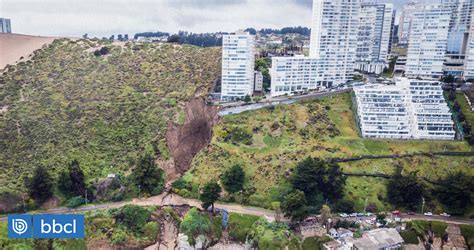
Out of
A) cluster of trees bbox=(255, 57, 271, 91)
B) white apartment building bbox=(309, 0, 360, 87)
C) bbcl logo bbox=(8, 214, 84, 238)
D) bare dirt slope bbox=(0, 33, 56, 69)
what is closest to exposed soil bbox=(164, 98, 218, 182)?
cluster of trees bbox=(255, 57, 271, 91)

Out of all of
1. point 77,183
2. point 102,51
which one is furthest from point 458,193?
point 102,51

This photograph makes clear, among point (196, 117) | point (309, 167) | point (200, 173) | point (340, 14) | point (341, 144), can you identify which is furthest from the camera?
point (340, 14)

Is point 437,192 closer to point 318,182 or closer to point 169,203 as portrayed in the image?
point 318,182

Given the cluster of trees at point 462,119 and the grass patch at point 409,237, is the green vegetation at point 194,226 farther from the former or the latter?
the cluster of trees at point 462,119

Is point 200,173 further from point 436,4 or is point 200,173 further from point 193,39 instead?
point 193,39

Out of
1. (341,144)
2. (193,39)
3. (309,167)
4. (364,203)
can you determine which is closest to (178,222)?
(309,167)

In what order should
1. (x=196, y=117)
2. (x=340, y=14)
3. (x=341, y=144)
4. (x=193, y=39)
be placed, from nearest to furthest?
(x=341, y=144) → (x=196, y=117) → (x=340, y=14) → (x=193, y=39)

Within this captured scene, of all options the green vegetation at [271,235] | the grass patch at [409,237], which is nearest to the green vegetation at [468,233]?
the grass patch at [409,237]

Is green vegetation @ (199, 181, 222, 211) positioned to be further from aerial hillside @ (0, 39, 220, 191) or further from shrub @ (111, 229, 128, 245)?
aerial hillside @ (0, 39, 220, 191)
